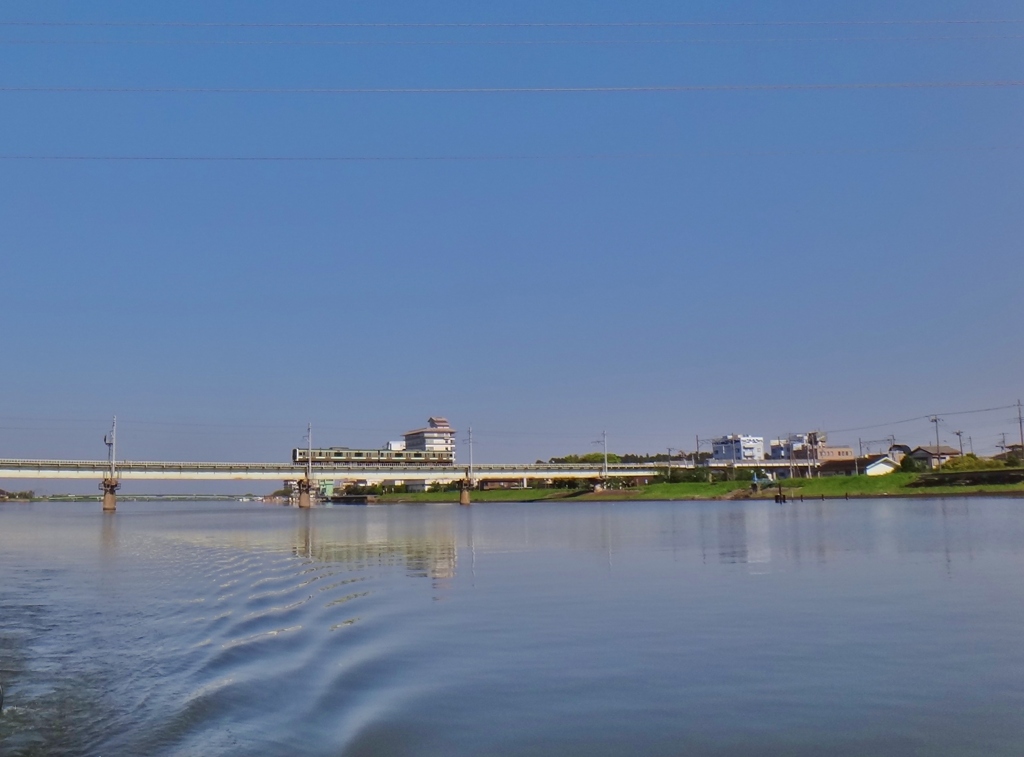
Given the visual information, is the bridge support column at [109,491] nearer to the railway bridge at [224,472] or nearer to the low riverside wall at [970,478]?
the railway bridge at [224,472]

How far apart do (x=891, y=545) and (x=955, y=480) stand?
73.8m

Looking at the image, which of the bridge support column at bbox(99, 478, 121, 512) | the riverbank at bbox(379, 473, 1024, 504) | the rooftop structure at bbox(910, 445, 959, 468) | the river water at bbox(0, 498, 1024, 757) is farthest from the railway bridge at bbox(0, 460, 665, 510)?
the river water at bbox(0, 498, 1024, 757)

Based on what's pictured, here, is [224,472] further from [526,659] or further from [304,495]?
[526,659]

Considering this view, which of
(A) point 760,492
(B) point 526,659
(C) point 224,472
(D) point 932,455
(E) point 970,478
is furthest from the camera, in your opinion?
(D) point 932,455

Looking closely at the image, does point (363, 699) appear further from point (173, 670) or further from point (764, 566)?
point (764, 566)

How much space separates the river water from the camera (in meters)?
8.62

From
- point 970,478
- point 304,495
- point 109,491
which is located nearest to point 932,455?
point 970,478

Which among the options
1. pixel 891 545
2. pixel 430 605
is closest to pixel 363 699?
pixel 430 605

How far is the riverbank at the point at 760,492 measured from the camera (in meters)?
92.4

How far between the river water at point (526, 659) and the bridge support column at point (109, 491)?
3989 inches

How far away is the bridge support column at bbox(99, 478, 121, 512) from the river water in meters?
101

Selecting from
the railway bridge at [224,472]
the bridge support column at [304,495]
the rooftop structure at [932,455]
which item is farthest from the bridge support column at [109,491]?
the rooftop structure at [932,455]

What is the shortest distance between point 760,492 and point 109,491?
92.1 metres

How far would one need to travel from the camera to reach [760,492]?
11881cm
